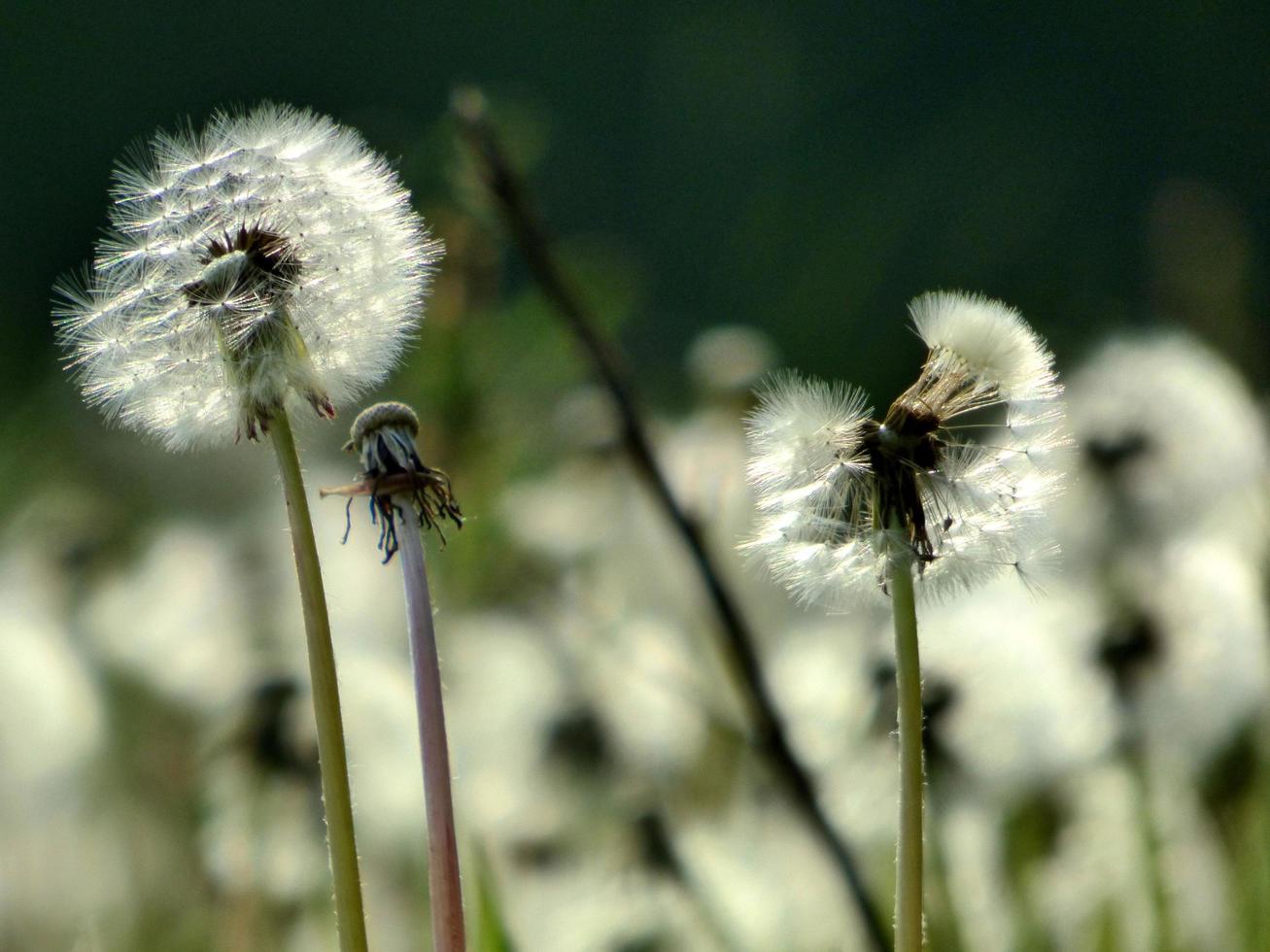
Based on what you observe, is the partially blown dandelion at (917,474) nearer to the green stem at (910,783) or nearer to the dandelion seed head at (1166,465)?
the green stem at (910,783)

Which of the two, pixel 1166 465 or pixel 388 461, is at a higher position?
pixel 1166 465

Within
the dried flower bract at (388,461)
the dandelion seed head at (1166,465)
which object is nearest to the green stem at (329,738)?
the dried flower bract at (388,461)

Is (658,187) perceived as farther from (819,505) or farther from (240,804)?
(819,505)

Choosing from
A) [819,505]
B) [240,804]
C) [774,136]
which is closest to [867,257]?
[774,136]

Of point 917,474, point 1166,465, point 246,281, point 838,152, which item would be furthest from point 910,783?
point 838,152

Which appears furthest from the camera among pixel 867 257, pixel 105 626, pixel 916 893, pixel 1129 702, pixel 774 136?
pixel 774 136

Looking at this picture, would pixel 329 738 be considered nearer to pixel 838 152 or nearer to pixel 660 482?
pixel 660 482
